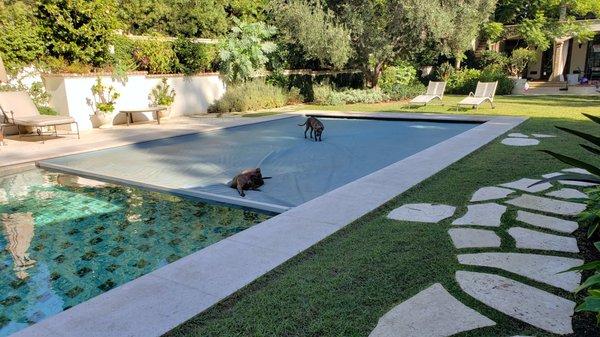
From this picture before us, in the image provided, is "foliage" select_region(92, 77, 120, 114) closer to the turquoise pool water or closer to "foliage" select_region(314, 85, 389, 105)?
the turquoise pool water

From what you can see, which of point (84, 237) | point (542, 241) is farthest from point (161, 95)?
point (542, 241)

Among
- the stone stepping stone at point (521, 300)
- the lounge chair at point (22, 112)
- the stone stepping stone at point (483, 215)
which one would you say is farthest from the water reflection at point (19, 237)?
the lounge chair at point (22, 112)

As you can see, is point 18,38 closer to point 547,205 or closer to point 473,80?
point 547,205

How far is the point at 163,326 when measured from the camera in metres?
2.31

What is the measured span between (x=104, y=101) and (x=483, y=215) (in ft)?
38.7

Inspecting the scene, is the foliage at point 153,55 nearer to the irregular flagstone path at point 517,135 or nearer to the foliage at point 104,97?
the foliage at point 104,97

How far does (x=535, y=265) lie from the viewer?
2895mm

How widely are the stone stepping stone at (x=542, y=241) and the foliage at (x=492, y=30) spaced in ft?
75.9

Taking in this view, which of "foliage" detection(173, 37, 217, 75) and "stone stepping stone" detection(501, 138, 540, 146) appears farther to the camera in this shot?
"foliage" detection(173, 37, 217, 75)

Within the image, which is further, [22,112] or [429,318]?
[22,112]

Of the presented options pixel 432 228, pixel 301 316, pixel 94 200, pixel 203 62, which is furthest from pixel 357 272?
pixel 203 62

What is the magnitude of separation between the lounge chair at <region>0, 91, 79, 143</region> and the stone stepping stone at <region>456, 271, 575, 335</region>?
32.1 feet

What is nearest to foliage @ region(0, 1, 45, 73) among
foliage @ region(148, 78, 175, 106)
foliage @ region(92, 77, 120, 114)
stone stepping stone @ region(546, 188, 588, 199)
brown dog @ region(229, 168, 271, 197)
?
foliage @ region(92, 77, 120, 114)

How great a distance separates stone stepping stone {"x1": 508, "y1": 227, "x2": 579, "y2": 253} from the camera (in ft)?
10.4
